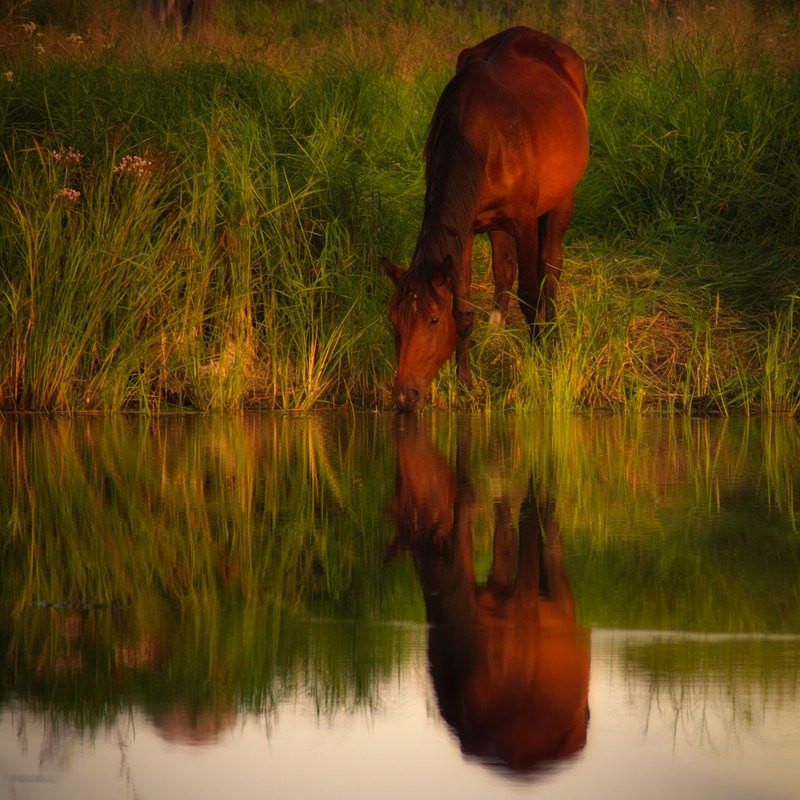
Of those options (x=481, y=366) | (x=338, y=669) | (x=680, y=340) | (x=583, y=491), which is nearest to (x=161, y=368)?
(x=481, y=366)

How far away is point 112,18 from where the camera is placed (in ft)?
51.3

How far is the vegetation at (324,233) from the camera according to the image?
960cm

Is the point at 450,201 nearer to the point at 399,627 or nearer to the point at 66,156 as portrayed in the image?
the point at 66,156

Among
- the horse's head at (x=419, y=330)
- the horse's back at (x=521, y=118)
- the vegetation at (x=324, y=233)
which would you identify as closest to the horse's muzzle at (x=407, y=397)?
the horse's head at (x=419, y=330)

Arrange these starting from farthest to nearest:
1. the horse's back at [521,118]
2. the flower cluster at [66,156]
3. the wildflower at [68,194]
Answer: the flower cluster at [66,156]
the wildflower at [68,194]
the horse's back at [521,118]

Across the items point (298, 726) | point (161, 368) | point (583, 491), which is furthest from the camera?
point (161, 368)

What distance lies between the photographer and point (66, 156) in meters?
9.92

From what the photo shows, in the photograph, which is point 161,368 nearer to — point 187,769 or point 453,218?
point 453,218

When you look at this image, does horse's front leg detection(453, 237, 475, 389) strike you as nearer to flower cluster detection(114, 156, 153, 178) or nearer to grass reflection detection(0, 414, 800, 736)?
grass reflection detection(0, 414, 800, 736)

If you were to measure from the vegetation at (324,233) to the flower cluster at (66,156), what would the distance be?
1.0 inches

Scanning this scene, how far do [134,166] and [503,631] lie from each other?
250 inches

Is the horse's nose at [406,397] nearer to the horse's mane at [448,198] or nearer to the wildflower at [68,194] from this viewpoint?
the horse's mane at [448,198]

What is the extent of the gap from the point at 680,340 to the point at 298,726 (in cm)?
731

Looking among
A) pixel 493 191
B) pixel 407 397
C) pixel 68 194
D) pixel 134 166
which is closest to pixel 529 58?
pixel 493 191
